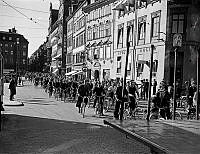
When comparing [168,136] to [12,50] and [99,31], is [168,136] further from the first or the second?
[12,50]

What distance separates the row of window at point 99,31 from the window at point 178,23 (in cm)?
1558

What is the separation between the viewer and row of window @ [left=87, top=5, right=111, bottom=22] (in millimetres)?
46784

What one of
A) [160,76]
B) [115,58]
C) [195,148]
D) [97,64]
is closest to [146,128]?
[195,148]

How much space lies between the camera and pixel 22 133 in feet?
38.0

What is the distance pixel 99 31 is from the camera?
49969 millimetres

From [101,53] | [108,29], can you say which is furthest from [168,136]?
[101,53]

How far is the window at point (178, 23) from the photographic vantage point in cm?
3092

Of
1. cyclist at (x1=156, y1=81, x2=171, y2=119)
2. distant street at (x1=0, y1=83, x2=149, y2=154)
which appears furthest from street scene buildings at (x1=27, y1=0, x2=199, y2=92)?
distant street at (x1=0, y1=83, x2=149, y2=154)

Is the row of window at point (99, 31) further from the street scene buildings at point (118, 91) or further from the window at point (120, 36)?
the window at point (120, 36)

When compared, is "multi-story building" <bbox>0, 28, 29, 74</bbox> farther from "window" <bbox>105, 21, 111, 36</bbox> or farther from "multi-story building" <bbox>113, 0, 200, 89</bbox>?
"multi-story building" <bbox>113, 0, 200, 89</bbox>

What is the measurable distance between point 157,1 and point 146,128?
26.4 metres

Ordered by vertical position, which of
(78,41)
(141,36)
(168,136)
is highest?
(78,41)

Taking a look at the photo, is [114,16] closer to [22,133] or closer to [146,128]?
[22,133]

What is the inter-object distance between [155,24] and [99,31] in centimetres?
1796
